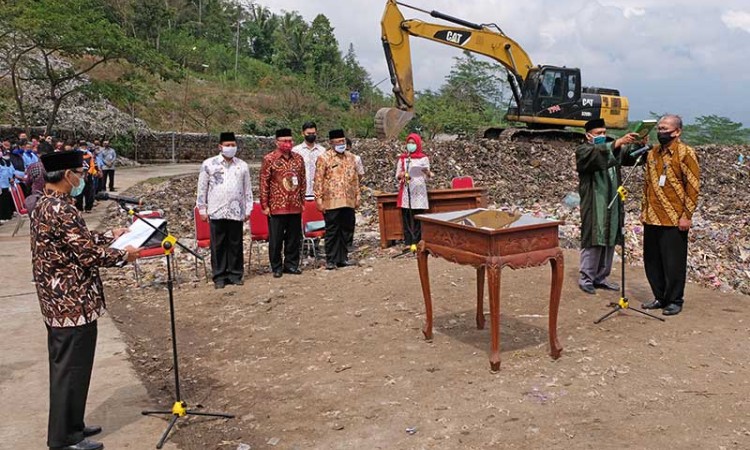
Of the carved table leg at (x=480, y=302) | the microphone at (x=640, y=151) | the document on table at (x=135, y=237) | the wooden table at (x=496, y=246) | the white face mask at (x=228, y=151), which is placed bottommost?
the carved table leg at (x=480, y=302)

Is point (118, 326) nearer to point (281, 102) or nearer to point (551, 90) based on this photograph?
point (551, 90)

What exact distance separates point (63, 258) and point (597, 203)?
4.81 m

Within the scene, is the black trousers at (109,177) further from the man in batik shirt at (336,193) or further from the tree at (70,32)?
the man in batik shirt at (336,193)

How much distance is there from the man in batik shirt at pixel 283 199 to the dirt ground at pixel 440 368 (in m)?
0.73

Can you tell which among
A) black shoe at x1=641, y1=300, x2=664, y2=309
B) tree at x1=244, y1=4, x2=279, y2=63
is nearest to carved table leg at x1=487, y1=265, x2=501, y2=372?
black shoe at x1=641, y1=300, x2=664, y2=309

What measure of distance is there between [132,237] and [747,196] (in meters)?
13.1

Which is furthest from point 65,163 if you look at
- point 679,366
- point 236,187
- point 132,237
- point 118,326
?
point 679,366

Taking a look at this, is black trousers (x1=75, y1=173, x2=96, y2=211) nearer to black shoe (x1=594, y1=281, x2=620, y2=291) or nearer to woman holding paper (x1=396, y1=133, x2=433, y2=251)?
woman holding paper (x1=396, y1=133, x2=433, y2=251)

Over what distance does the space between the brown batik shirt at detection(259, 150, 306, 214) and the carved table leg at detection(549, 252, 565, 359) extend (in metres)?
3.79

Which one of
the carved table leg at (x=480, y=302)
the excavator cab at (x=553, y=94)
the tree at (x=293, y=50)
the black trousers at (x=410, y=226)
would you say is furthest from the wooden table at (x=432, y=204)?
the tree at (x=293, y=50)

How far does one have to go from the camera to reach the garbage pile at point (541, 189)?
30.5 feet

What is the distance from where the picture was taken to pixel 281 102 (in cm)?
3734

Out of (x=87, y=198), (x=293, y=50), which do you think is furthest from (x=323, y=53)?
(x=87, y=198)

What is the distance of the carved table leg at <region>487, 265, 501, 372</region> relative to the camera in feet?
15.1
